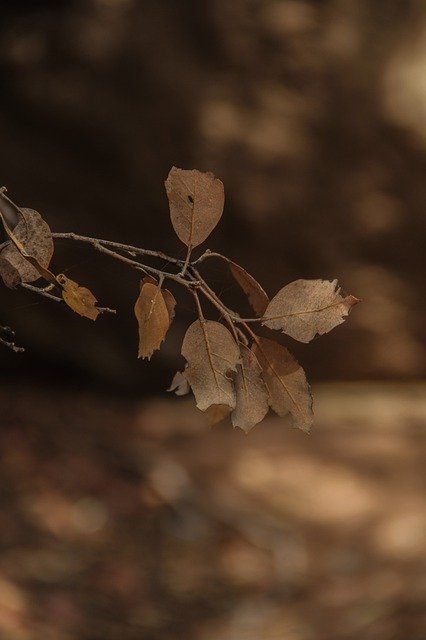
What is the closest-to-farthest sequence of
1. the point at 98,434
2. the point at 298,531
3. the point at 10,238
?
the point at 10,238 → the point at 298,531 → the point at 98,434

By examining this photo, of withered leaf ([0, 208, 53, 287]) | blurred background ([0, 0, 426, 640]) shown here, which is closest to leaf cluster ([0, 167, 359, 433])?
withered leaf ([0, 208, 53, 287])

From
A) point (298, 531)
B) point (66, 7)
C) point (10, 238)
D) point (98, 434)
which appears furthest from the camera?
point (98, 434)

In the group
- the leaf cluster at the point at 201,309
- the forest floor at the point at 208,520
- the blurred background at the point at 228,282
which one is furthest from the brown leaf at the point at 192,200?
the forest floor at the point at 208,520

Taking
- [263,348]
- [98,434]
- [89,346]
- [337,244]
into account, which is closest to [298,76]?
[337,244]

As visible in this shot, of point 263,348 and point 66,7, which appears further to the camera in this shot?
point 66,7

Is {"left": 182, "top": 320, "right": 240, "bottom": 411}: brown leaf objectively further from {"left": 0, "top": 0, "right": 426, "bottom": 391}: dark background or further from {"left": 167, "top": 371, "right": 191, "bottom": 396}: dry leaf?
{"left": 0, "top": 0, "right": 426, "bottom": 391}: dark background

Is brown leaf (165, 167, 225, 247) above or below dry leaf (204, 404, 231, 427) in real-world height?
above

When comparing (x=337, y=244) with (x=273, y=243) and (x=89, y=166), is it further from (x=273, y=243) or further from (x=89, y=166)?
(x=89, y=166)

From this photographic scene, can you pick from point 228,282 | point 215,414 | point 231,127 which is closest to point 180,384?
point 215,414
